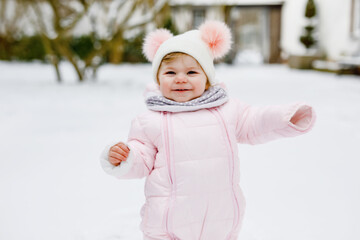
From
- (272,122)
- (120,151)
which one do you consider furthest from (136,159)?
(272,122)

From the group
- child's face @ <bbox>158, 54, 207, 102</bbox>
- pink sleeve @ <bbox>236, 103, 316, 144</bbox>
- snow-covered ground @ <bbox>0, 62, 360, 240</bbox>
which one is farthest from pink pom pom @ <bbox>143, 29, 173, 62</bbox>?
snow-covered ground @ <bbox>0, 62, 360, 240</bbox>

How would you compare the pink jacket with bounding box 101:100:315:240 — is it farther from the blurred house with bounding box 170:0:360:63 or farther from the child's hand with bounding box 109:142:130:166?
the blurred house with bounding box 170:0:360:63

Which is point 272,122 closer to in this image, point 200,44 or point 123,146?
point 200,44

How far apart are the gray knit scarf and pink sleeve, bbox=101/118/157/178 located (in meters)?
0.09

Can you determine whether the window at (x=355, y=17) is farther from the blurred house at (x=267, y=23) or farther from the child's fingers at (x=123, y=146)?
the child's fingers at (x=123, y=146)

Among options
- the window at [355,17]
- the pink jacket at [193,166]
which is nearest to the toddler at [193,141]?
the pink jacket at [193,166]

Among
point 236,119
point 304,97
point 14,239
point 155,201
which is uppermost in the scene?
point 236,119

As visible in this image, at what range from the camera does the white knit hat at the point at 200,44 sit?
3.92ft

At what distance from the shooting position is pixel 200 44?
48.5 inches

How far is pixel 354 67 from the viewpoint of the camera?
8.83m

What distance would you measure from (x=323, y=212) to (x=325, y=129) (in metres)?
2.08

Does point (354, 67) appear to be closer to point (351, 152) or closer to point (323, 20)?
point (323, 20)

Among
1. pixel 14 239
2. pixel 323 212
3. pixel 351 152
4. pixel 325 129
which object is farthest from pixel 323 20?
pixel 14 239

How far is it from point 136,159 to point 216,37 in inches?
20.0
